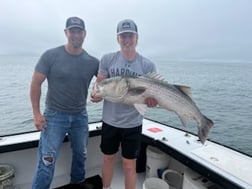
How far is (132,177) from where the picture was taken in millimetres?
2482

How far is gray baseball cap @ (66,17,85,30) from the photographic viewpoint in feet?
7.96

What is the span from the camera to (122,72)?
7.44ft

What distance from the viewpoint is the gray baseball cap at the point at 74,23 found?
7.96 ft

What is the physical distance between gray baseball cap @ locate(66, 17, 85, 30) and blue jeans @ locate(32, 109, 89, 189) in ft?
2.96

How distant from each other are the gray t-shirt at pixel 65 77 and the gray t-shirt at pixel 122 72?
Result: 276mm

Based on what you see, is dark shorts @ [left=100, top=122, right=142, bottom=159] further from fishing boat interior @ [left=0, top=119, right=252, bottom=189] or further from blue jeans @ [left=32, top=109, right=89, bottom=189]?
fishing boat interior @ [left=0, top=119, right=252, bottom=189]

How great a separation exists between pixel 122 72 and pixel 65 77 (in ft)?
1.96

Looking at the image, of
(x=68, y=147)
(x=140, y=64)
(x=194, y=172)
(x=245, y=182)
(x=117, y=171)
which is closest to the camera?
(x=245, y=182)

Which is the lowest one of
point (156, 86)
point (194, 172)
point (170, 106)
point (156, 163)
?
point (156, 163)

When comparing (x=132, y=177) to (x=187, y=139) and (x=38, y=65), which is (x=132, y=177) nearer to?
(x=187, y=139)

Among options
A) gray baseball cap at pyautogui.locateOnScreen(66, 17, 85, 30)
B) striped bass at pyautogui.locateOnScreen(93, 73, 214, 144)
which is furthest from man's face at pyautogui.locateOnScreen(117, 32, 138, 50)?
gray baseball cap at pyautogui.locateOnScreen(66, 17, 85, 30)

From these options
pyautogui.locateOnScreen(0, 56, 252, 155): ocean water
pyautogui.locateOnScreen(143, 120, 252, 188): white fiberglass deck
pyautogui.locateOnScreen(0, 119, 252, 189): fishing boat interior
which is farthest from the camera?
pyautogui.locateOnScreen(0, 56, 252, 155): ocean water

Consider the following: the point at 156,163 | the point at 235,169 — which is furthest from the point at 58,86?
the point at 235,169

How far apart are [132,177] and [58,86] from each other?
1.22 meters
